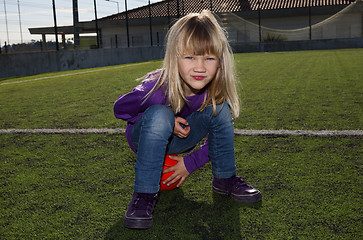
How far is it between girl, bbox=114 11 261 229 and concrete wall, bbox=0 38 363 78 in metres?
8.65

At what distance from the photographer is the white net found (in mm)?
29328

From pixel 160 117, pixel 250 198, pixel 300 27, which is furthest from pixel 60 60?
pixel 300 27

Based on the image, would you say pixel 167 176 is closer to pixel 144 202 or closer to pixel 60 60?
pixel 144 202

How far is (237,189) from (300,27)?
106 ft

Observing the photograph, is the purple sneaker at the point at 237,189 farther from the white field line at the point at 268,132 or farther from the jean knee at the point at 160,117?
the white field line at the point at 268,132

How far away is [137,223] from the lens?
2006mm

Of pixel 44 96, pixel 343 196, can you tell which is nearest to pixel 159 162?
pixel 343 196

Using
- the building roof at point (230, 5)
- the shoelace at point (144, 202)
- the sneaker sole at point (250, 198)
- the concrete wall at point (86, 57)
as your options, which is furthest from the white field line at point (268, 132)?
the building roof at point (230, 5)

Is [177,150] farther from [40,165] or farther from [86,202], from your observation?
[40,165]

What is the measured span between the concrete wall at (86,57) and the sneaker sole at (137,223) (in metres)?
9.20

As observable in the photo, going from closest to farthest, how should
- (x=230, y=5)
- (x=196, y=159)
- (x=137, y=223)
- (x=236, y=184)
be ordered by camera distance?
(x=137, y=223) → (x=236, y=184) → (x=196, y=159) → (x=230, y=5)

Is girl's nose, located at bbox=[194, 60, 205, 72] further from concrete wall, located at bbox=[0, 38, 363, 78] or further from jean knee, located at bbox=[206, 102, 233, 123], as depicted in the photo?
concrete wall, located at bbox=[0, 38, 363, 78]

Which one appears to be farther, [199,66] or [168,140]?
[168,140]

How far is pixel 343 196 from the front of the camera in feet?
7.56
